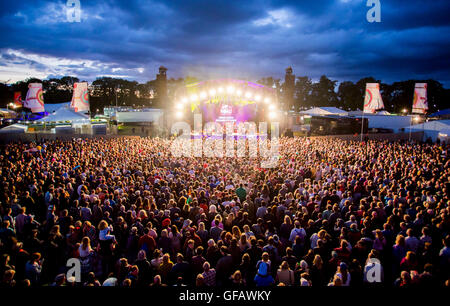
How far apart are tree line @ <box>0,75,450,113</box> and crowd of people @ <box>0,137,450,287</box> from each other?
35.7 m

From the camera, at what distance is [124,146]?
14609mm

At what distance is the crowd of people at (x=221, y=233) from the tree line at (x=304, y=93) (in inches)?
1406

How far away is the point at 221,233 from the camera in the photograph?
4.71 m

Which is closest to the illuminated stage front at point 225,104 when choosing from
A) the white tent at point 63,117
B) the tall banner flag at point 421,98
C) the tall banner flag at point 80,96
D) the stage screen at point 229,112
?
the stage screen at point 229,112

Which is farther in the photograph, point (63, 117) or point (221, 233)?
point (63, 117)

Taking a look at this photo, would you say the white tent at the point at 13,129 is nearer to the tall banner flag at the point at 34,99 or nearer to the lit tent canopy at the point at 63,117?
the lit tent canopy at the point at 63,117

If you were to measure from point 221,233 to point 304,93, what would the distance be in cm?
5221

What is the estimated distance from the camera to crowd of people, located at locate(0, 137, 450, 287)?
3.69m

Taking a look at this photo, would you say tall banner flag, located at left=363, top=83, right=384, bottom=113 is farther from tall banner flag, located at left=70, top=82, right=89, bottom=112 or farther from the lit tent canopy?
the lit tent canopy

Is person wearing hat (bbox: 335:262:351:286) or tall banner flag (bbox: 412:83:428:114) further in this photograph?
tall banner flag (bbox: 412:83:428:114)

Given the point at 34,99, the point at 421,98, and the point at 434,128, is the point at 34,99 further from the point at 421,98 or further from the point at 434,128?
the point at 434,128

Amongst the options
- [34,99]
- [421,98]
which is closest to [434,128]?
[421,98]

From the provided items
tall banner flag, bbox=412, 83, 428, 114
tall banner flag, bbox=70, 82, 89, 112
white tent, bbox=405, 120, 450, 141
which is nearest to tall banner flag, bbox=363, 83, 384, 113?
tall banner flag, bbox=412, 83, 428, 114

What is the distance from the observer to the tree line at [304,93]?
163ft
